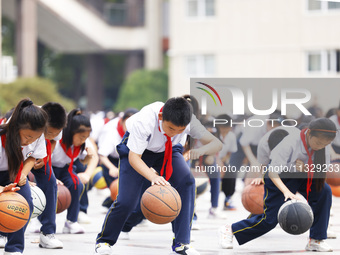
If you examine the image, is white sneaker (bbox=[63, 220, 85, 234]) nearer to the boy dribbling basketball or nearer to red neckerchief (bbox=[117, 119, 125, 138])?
red neckerchief (bbox=[117, 119, 125, 138])

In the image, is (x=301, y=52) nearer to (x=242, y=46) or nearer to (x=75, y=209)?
(x=242, y=46)

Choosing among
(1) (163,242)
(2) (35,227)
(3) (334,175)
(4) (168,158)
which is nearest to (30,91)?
(2) (35,227)

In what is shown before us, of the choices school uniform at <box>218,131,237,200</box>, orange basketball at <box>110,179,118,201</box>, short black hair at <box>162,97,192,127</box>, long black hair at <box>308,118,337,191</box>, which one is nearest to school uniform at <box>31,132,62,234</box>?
short black hair at <box>162,97,192,127</box>

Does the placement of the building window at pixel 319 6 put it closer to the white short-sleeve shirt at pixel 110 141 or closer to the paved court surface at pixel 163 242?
the paved court surface at pixel 163 242

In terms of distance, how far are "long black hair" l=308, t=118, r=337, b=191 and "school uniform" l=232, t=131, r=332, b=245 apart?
87 mm

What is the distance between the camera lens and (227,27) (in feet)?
122

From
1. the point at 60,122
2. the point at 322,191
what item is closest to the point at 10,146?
the point at 60,122

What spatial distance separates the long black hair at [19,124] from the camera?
724 cm

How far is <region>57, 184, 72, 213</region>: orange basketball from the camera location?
31.7 ft

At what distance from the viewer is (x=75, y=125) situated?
9.52 meters

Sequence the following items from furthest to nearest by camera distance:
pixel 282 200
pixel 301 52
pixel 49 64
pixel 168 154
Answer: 1. pixel 49 64
2. pixel 301 52
3. pixel 282 200
4. pixel 168 154

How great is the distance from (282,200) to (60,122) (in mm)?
2432

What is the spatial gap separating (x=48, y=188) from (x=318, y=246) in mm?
2932

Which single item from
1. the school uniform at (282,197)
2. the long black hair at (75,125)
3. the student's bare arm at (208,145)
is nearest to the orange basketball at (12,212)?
the student's bare arm at (208,145)
